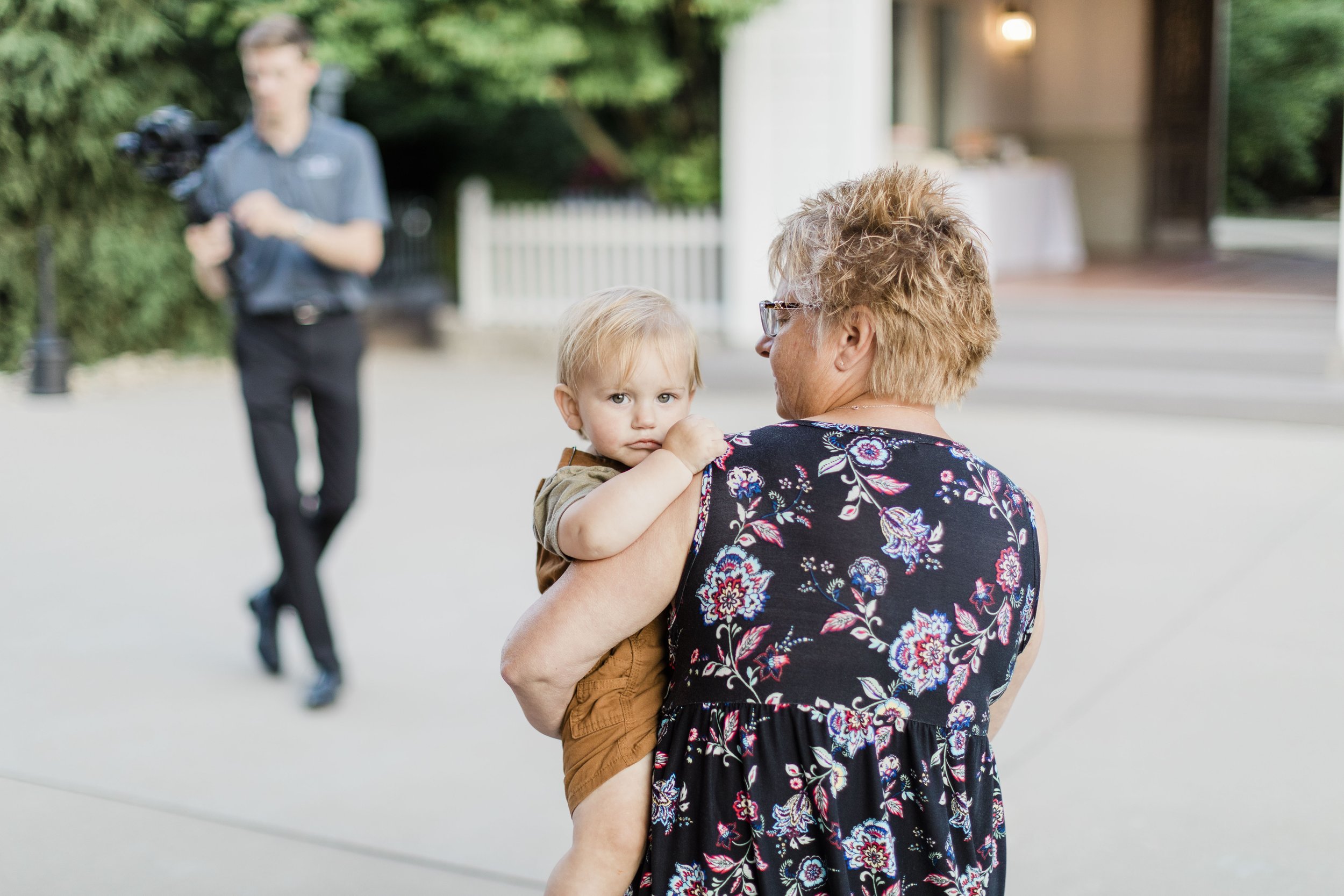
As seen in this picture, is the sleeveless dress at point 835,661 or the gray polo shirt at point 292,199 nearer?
the sleeveless dress at point 835,661

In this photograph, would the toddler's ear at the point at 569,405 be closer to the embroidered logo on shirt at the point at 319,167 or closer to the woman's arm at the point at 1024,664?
the woman's arm at the point at 1024,664

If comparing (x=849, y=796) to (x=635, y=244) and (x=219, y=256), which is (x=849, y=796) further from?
(x=635, y=244)

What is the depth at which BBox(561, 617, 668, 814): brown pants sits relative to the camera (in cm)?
177

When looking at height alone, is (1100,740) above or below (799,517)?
below

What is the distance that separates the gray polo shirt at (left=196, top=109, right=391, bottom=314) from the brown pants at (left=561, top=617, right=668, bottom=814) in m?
2.53

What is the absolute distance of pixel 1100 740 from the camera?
3814mm

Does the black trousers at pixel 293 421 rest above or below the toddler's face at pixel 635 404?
below

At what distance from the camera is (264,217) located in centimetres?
384

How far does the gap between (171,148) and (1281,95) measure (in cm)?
1692

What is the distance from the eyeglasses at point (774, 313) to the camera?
5.81ft

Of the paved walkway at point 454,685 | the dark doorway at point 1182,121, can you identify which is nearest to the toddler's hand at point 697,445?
the paved walkway at point 454,685

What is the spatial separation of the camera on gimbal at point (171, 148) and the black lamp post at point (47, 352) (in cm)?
541

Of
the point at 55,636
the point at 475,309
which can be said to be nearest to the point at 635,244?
the point at 475,309

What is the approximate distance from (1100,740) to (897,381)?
7.99 feet
